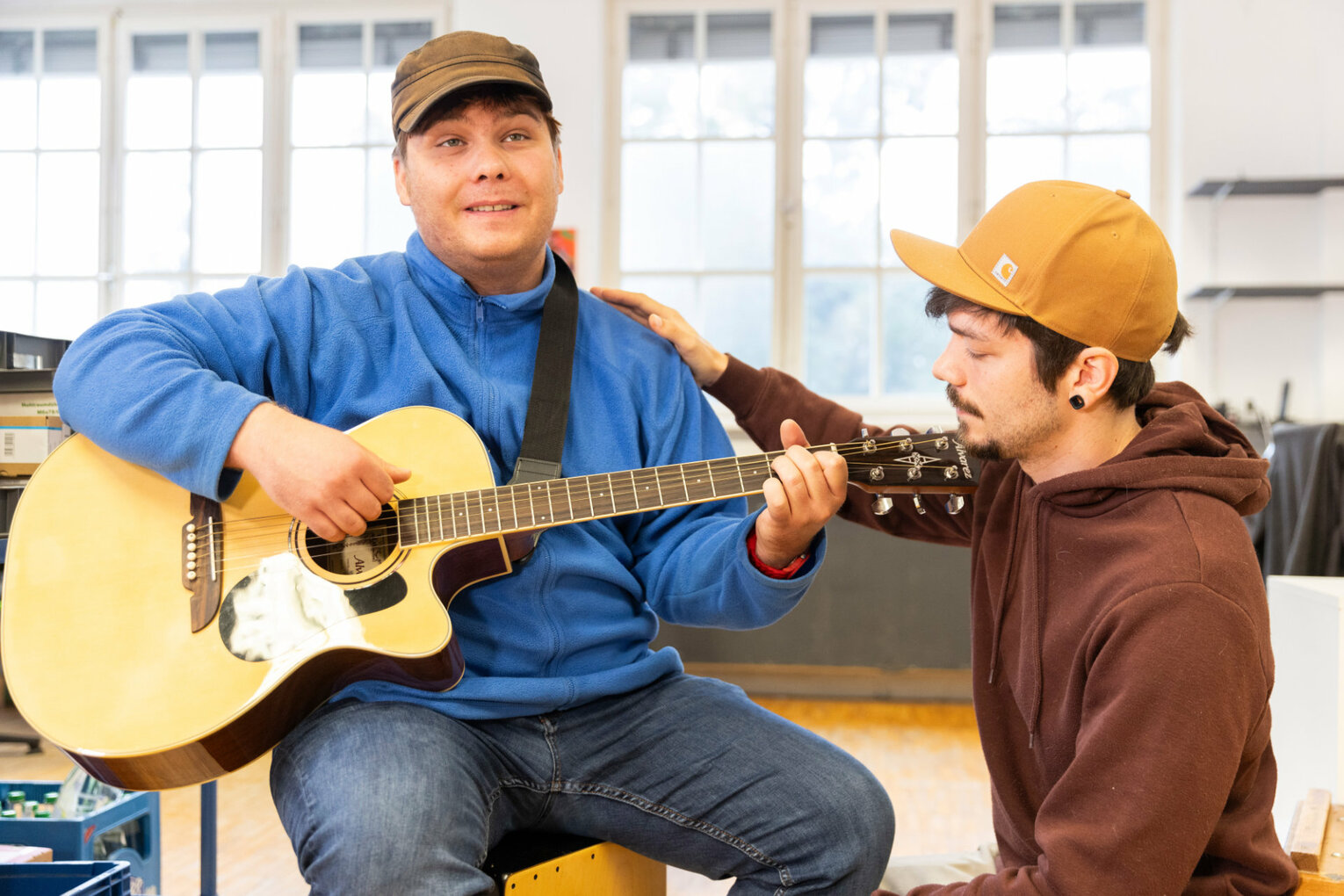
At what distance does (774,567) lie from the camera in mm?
1394

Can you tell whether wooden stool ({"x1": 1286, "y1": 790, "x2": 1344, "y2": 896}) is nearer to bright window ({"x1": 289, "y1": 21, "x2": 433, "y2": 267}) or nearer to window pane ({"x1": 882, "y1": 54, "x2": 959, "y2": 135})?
window pane ({"x1": 882, "y1": 54, "x2": 959, "y2": 135})

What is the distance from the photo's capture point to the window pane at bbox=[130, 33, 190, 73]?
15.6 feet

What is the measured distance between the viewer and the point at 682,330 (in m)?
1.73

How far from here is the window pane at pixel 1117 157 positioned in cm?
441

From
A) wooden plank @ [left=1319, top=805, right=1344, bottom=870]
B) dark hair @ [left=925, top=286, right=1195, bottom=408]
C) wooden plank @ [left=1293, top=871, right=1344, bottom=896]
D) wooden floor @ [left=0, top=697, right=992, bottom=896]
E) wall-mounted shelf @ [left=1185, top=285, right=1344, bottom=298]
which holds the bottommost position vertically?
wooden floor @ [left=0, top=697, right=992, bottom=896]

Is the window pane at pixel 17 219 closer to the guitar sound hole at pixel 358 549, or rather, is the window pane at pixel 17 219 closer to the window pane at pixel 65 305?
the window pane at pixel 65 305

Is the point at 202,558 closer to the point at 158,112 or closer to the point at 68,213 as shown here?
the point at 158,112

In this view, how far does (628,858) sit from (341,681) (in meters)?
0.45

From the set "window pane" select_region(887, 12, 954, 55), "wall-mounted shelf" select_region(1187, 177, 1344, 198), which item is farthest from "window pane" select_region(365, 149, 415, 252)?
"wall-mounted shelf" select_region(1187, 177, 1344, 198)

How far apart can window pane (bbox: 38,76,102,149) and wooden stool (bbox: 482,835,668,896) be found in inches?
186

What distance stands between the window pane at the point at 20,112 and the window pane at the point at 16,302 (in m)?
0.65

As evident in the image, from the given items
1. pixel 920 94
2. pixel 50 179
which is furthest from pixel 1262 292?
pixel 50 179

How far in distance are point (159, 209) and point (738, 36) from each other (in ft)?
9.15

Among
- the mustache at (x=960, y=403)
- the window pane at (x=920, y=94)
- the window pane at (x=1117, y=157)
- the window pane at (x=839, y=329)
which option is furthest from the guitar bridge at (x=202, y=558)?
the window pane at (x=1117, y=157)
